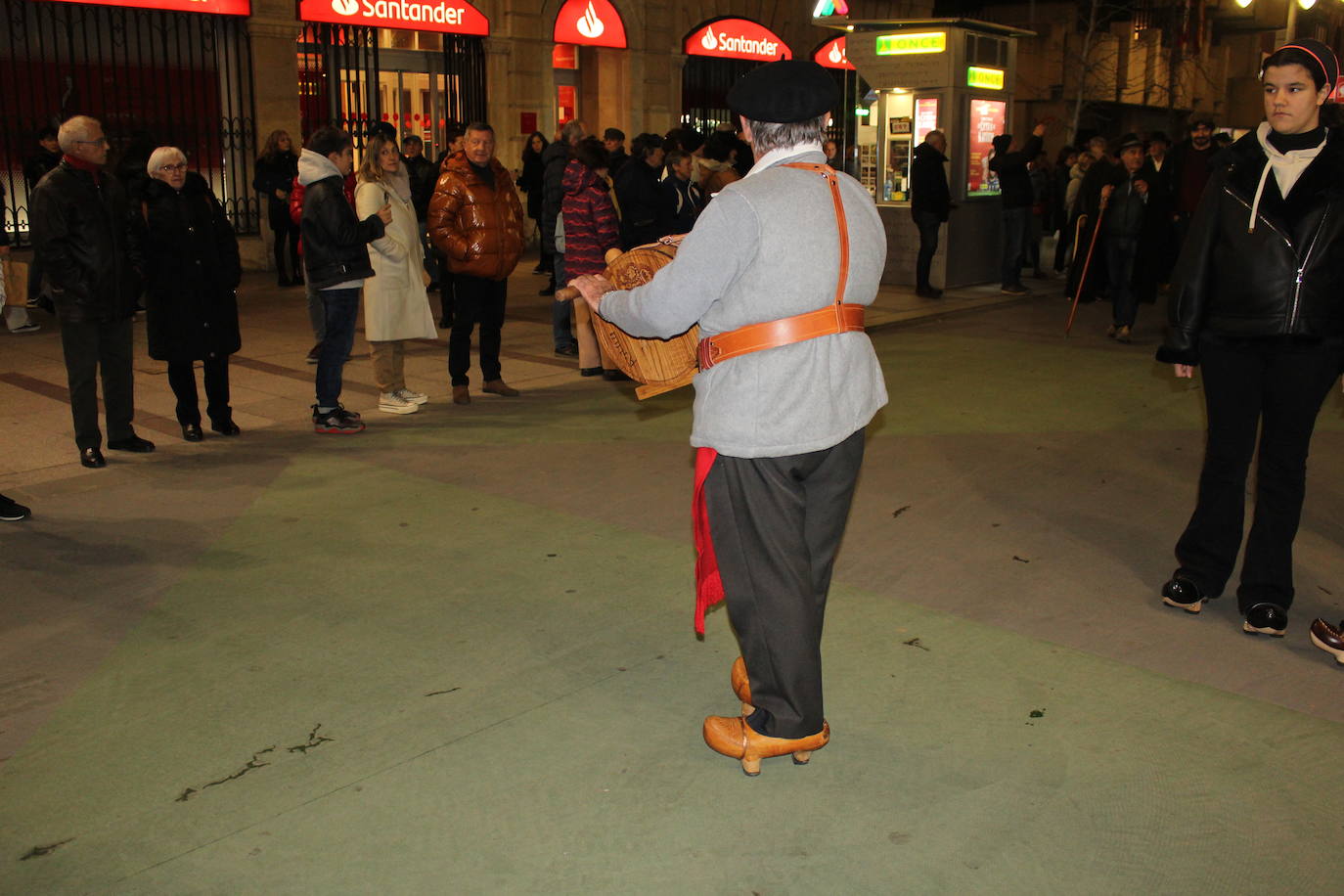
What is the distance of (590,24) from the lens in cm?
2095

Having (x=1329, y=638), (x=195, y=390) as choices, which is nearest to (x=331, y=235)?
(x=195, y=390)

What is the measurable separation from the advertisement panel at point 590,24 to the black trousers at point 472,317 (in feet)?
42.4

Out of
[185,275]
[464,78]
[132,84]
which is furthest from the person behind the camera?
[464,78]

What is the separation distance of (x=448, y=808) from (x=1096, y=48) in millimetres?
31667

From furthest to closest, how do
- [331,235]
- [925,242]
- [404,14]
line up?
1. [404,14]
2. [925,242]
3. [331,235]

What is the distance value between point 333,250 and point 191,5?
10216 mm

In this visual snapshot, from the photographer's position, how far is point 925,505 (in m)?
6.34

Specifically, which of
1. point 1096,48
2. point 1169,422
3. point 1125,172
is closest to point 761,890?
point 1169,422

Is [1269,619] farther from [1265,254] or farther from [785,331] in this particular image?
[785,331]

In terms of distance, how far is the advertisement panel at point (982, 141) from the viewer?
15500mm

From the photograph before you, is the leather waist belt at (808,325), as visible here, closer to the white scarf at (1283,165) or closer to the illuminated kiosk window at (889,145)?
the white scarf at (1283,165)

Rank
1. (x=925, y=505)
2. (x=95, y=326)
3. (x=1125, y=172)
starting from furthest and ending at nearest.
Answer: (x=1125, y=172) → (x=95, y=326) → (x=925, y=505)

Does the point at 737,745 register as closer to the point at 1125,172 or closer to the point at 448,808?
the point at 448,808

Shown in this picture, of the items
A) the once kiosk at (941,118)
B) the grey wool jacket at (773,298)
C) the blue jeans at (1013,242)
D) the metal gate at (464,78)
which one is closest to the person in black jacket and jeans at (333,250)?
the grey wool jacket at (773,298)
